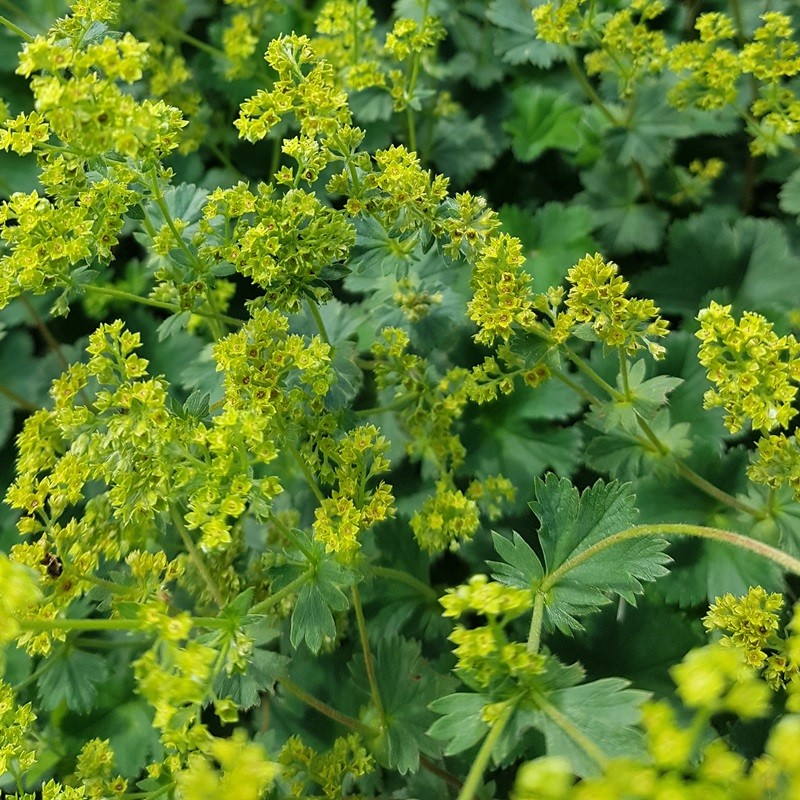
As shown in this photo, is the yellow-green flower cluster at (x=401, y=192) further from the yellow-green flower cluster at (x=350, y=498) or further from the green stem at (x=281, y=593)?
the green stem at (x=281, y=593)

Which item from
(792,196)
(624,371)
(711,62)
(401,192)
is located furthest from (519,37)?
(624,371)

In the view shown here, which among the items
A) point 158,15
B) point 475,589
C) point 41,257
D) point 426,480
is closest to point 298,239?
point 41,257

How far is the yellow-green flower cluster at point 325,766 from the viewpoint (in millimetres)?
1402

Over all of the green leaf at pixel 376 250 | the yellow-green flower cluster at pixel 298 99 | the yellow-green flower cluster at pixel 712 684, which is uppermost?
the yellow-green flower cluster at pixel 298 99

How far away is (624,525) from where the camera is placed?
1.37 m

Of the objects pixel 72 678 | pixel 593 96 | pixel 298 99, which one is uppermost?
pixel 298 99

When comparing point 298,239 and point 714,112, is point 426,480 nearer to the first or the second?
point 298,239

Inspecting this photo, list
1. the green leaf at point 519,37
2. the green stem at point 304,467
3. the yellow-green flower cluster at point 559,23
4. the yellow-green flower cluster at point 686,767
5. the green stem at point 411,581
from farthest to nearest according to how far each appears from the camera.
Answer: the green leaf at point 519,37
the yellow-green flower cluster at point 559,23
the green stem at point 411,581
the green stem at point 304,467
the yellow-green flower cluster at point 686,767

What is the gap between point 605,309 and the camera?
1.36m

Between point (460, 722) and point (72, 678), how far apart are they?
985 mm

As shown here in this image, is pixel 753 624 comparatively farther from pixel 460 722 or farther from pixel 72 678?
pixel 72 678

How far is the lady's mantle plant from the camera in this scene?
1174mm

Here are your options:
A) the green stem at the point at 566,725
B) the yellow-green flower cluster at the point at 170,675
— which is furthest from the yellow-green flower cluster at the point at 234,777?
the green stem at the point at 566,725

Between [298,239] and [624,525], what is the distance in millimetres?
741
